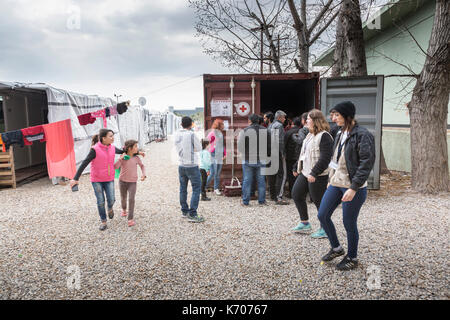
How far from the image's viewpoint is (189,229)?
465cm

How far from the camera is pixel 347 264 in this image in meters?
3.22

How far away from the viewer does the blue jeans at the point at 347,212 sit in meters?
2.96

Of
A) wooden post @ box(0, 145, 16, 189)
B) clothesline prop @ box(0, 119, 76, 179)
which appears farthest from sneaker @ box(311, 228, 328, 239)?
wooden post @ box(0, 145, 16, 189)

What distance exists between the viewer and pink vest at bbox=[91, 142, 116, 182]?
177 inches

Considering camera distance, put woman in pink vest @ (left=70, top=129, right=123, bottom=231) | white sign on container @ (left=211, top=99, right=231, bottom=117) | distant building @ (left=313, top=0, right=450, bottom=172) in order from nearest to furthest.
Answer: woman in pink vest @ (left=70, top=129, right=123, bottom=231) < white sign on container @ (left=211, top=99, right=231, bottom=117) < distant building @ (left=313, top=0, right=450, bottom=172)

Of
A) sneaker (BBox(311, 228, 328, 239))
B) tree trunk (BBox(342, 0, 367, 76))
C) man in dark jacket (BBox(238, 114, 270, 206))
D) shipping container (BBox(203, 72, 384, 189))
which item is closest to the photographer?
sneaker (BBox(311, 228, 328, 239))

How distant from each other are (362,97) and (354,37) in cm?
283

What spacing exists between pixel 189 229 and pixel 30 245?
2.14m

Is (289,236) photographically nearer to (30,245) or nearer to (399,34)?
(30,245)

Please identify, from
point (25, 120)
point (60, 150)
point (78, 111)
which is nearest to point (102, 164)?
point (60, 150)

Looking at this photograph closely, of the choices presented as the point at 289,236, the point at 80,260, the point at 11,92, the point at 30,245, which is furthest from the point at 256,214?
the point at 11,92

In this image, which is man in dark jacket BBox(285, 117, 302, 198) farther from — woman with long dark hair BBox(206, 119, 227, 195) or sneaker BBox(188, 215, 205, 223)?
sneaker BBox(188, 215, 205, 223)

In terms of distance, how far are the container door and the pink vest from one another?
14.2 ft

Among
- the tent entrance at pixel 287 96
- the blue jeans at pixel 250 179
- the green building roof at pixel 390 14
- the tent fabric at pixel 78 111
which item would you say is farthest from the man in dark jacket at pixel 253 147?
the green building roof at pixel 390 14
